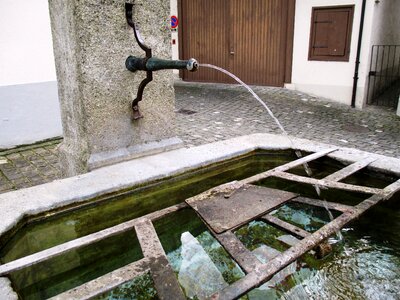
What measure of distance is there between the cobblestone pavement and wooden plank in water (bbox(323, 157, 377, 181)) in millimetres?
2151

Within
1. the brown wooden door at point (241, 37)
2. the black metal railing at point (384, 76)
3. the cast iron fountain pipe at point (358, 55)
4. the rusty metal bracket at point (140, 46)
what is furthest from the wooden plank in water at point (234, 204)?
the brown wooden door at point (241, 37)

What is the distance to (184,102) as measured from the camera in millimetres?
8273

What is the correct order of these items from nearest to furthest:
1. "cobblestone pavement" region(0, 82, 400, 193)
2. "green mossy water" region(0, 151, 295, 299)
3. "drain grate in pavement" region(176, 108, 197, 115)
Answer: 1. "green mossy water" region(0, 151, 295, 299)
2. "cobblestone pavement" region(0, 82, 400, 193)
3. "drain grate in pavement" region(176, 108, 197, 115)

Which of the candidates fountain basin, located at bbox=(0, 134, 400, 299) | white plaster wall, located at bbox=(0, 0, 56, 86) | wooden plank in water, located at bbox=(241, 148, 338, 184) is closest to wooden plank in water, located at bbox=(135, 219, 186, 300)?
fountain basin, located at bbox=(0, 134, 400, 299)

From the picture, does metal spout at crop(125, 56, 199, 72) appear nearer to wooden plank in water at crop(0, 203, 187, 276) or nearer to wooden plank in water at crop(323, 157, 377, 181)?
wooden plank in water at crop(0, 203, 187, 276)

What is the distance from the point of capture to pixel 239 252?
1.92 m

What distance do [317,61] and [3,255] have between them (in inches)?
308

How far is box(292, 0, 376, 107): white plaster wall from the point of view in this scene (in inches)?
294

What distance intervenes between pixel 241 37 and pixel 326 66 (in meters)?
2.60

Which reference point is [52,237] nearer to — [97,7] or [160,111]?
[160,111]

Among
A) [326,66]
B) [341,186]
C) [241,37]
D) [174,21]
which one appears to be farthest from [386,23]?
[341,186]

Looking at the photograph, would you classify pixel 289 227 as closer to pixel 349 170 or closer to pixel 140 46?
pixel 349 170

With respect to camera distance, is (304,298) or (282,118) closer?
(304,298)

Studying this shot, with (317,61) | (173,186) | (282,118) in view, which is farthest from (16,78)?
(317,61)
